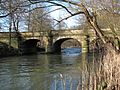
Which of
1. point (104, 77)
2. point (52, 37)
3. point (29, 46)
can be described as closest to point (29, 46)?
point (29, 46)

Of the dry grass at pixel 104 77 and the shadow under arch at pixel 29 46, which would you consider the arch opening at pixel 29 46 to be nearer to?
the shadow under arch at pixel 29 46

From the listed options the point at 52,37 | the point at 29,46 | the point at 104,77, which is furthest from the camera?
the point at 29,46

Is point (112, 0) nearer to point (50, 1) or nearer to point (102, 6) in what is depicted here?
point (102, 6)

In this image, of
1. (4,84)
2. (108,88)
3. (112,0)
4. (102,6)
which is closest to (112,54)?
(108,88)

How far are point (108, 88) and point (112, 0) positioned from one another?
7736 millimetres

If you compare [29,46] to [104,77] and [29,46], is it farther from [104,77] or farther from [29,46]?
[104,77]

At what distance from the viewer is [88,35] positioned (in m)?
54.0

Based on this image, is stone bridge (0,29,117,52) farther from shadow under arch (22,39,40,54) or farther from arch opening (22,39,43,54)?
arch opening (22,39,43,54)

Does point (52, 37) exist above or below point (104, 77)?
above

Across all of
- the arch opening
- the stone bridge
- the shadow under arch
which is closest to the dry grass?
the arch opening

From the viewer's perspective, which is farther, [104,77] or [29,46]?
[29,46]

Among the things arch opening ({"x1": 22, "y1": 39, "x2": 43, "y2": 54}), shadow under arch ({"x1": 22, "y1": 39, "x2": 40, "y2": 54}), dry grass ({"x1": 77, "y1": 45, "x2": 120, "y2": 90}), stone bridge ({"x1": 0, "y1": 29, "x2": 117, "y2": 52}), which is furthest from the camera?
shadow under arch ({"x1": 22, "y1": 39, "x2": 40, "y2": 54})

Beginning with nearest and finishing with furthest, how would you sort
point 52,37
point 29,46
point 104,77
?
point 104,77
point 52,37
point 29,46

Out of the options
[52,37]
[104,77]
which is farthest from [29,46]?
[104,77]
